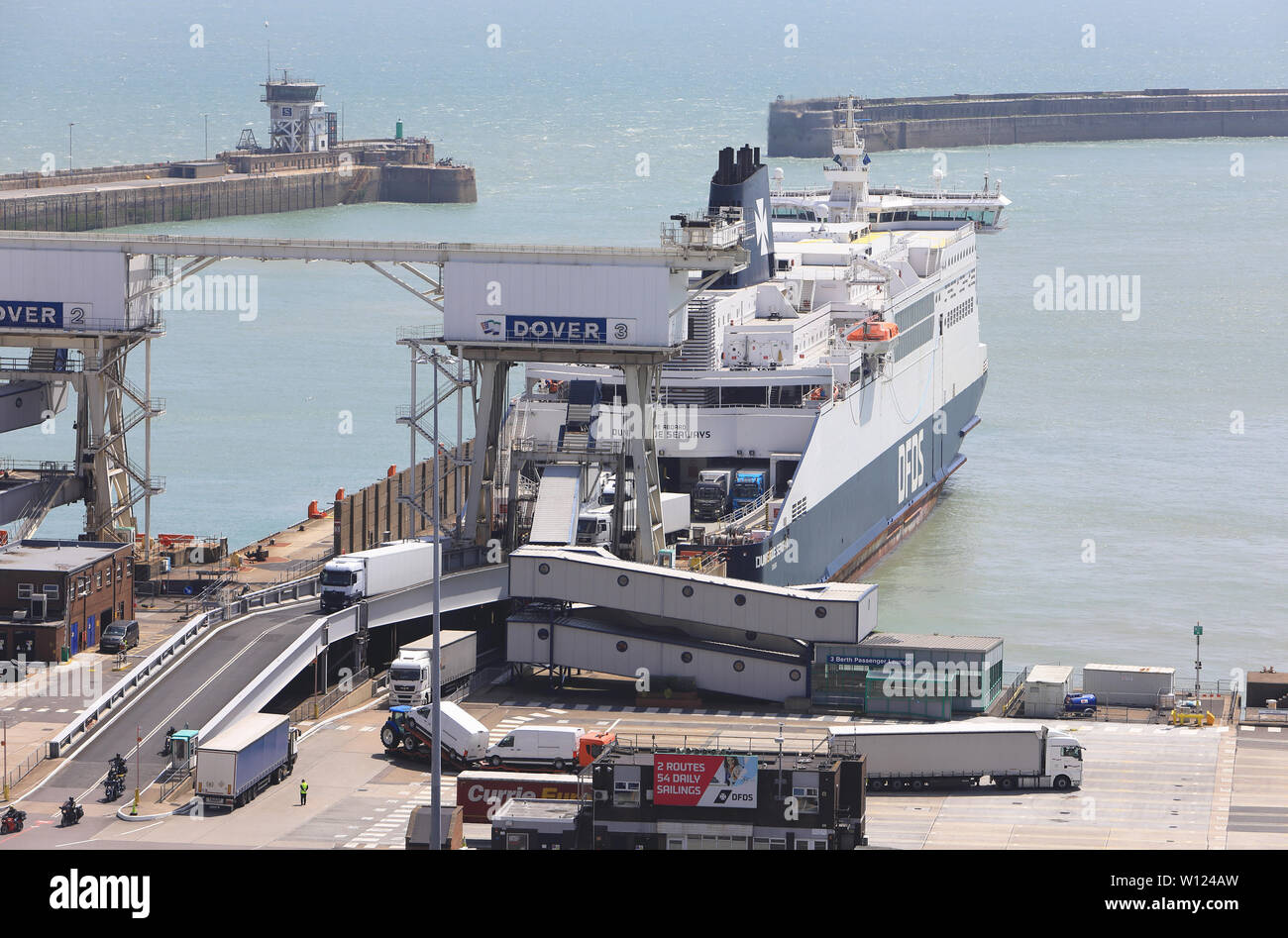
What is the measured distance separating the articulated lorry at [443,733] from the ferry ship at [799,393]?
45.5 ft

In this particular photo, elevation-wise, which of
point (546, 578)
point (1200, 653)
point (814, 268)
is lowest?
point (1200, 653)

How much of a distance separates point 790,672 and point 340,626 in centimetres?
1110

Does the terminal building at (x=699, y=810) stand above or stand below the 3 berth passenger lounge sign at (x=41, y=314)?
below

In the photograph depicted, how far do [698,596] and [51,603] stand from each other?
15493mm

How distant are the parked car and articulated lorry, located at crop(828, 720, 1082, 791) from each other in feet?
57.5

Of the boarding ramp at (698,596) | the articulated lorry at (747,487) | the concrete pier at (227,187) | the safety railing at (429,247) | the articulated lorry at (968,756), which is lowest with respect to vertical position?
the articulated lorry at (968,756)

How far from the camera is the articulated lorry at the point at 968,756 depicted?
45.4m

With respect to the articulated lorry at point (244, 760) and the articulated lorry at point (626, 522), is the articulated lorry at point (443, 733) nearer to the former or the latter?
the articulated lorry at point (244, 760)

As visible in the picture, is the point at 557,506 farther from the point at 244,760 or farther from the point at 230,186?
the point at 230,186

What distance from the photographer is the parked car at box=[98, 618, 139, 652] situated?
2030 inches

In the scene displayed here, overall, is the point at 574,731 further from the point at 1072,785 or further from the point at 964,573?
the point at 964,573

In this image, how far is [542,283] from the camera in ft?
189

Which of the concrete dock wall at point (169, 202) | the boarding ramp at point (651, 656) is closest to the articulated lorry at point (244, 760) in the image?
the boarding ramp at point (651, 656)

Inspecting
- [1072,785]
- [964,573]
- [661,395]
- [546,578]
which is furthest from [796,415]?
[1072,785]
